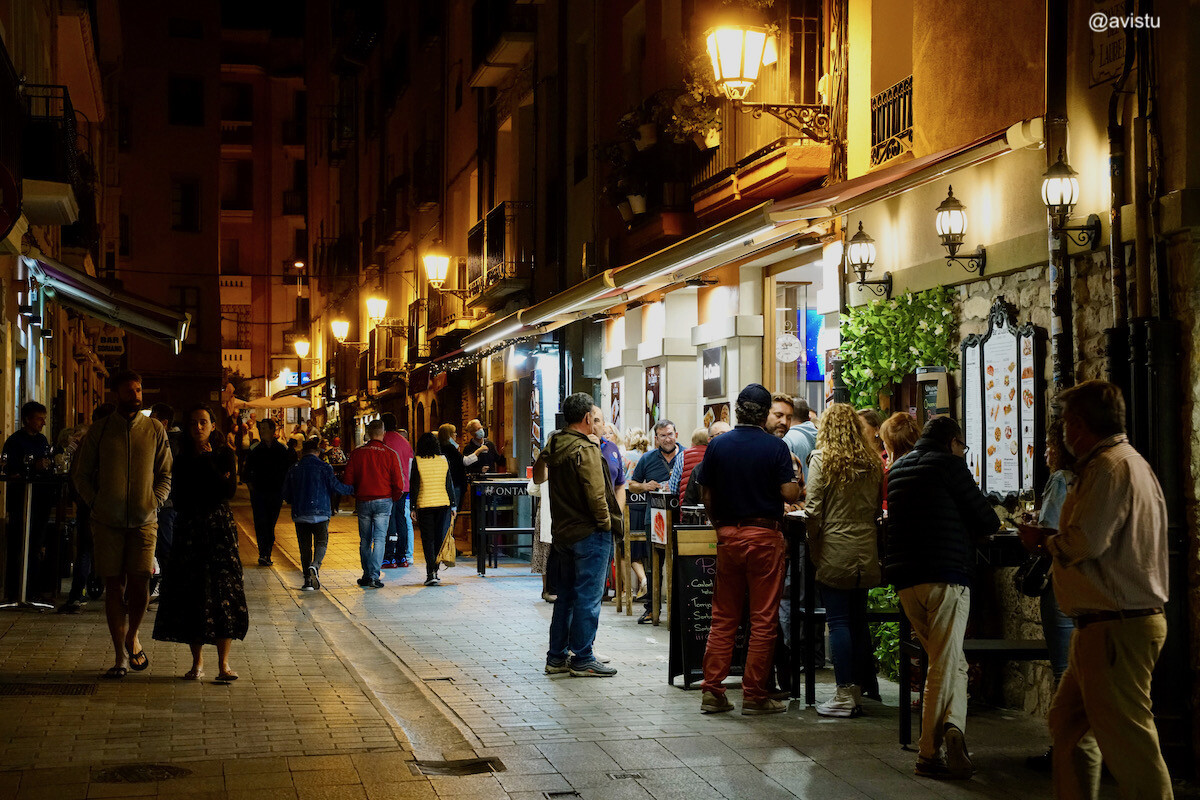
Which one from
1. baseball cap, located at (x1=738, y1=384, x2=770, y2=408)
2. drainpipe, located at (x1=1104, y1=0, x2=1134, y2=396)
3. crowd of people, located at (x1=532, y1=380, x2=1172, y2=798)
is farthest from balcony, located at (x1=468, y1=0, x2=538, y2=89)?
drainpipe, located at (x1=1104, y1=0, x2=1134, y2=396)

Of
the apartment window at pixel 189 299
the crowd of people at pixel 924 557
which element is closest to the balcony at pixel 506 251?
the crowd of people at pixel 924 557

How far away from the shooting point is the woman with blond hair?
8.95 m

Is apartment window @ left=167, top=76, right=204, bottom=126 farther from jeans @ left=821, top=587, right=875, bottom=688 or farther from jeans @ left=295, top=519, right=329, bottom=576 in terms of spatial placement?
jeans @ left=821, top=587, right=875, bottom=688

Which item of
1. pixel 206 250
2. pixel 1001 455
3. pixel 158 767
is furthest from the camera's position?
pixel 206 250

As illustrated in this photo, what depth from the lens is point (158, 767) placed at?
722cm

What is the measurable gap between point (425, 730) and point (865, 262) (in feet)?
17.3

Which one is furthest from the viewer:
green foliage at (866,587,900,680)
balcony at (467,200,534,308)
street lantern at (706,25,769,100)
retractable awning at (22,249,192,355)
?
balcony at (467,200,534,308)

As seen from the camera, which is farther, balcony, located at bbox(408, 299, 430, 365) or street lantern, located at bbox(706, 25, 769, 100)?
balcony, located at bbox(408, 299, 430, 365)

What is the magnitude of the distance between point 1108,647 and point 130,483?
6.81 m

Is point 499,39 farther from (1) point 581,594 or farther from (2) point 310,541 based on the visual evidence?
(1) point 581,594

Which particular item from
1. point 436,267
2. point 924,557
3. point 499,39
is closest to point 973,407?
point 924,557

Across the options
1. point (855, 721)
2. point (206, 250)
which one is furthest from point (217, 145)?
point (855, 721)

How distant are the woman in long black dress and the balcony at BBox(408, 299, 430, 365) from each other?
2214 centimetres

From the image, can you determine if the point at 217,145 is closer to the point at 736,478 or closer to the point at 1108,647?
the point at 736,478
